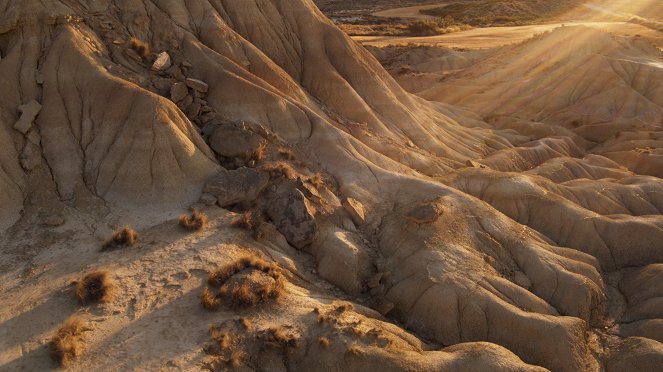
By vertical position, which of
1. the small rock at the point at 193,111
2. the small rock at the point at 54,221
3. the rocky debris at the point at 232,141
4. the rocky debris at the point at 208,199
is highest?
the small rock at the point at 193,111

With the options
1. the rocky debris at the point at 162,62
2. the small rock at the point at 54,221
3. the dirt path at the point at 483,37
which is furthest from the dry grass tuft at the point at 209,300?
the dirt path at the point at 483,37

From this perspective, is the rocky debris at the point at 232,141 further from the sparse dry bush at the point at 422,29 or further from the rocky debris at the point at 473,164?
the sparse dry bush at the point at 422,29

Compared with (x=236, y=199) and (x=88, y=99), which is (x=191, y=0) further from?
(x=236, y=199)

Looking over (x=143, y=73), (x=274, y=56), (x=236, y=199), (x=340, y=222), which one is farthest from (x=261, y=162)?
(x=274, y=56)

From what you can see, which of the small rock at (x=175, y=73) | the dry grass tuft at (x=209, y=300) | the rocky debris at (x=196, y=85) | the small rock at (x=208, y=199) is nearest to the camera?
the dry grass tuft at (x=209, y=300)

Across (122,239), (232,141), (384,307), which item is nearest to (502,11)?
(232,141)

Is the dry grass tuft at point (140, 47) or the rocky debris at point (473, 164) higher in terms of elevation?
the dry grass tuft at point (140, 47)

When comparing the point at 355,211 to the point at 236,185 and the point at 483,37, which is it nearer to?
the point at 236,185

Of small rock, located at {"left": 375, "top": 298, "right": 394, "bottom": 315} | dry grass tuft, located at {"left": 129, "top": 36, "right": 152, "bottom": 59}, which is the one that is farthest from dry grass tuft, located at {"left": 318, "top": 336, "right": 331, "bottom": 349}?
dry grass tuft, located at {"left": 129, "top": 36, "right": 152, "bottom": 59}
